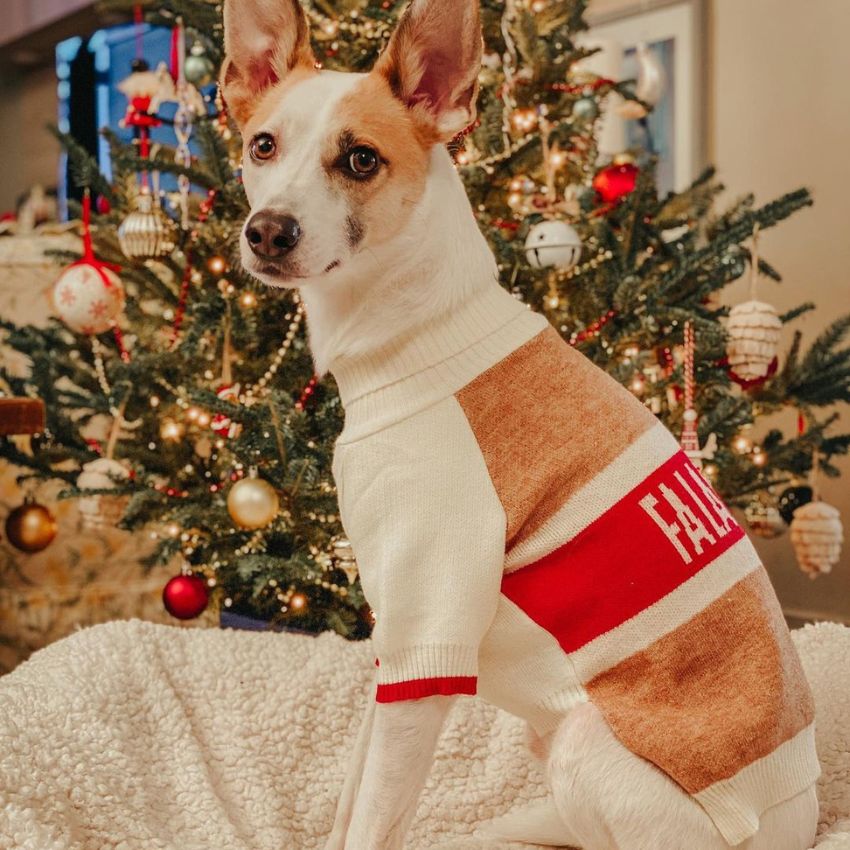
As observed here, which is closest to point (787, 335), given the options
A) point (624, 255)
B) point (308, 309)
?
point (624, 255)

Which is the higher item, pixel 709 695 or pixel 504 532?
pixel 504 532

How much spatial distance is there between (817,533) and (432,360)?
53.4 inches

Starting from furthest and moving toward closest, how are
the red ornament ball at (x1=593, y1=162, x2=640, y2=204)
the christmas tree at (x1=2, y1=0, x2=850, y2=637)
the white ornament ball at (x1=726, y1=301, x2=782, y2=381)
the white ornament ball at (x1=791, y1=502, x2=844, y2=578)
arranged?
1. the white ornament ball at (x1=791, y1=502, x2=844, y2=578)
2. the red ornament ball at (x1=593, y1=162, x2=640, y2=204)
3. the white ornament ball at (x1=726, y1=301, x2=782, y2=381)
4. the christmas tree at (x1=2, y1=0, x2=850, y2=637)

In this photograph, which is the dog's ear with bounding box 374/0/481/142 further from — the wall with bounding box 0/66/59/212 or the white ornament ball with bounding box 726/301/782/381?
the wall with bounding box 0/66/59/212

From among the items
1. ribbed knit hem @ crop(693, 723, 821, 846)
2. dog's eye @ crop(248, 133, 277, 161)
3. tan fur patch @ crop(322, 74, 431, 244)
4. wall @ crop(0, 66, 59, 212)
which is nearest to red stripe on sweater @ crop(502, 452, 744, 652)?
ribbed knit hem @ crop(693, 723, 821, 846)

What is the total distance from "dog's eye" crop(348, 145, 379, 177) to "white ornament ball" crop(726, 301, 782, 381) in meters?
1.02

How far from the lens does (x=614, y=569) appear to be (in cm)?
100

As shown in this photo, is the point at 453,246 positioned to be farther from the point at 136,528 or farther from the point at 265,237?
the point at 136,528

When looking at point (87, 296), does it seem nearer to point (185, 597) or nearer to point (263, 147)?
point (185, 597)

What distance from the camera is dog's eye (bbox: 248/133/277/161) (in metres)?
1.10

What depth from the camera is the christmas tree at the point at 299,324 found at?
1.79 meters

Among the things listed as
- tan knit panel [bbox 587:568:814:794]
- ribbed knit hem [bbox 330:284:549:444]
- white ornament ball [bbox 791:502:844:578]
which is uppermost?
ribbed knit hem [bbox 330:284:549:444]

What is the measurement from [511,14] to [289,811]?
1441 millimetres

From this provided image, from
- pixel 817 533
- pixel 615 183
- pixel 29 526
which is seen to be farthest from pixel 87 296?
pixel 817 533
